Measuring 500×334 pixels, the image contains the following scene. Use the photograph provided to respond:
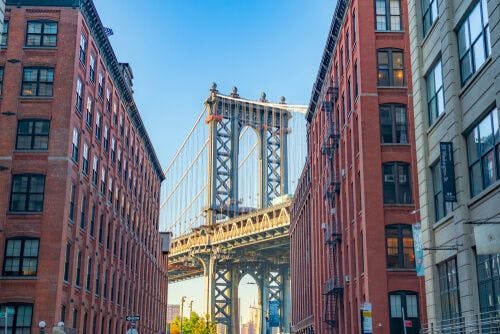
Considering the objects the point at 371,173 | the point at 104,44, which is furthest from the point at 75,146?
the point at 371,173

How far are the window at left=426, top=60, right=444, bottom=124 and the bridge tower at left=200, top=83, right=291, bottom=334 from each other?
96.1 meters

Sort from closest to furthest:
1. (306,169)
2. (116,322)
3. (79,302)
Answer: (79,302), (116,322), (306,169)

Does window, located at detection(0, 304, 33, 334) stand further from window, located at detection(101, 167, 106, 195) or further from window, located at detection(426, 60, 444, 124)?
window, located at detection(426, 60, 444, 124)

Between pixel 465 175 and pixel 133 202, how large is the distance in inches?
2094

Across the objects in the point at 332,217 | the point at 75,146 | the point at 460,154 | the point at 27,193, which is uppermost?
the point at 75,146

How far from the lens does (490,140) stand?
2134cm

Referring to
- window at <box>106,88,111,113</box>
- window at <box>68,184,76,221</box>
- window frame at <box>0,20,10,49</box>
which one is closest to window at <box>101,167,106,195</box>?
window at <box>106,88,111,113</box>

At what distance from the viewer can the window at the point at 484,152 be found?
825 inches

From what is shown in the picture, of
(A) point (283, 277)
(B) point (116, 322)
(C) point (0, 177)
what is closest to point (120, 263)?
(B) point (116, 322)

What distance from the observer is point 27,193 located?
43.6m

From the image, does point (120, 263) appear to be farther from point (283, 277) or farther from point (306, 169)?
point (283, 277)

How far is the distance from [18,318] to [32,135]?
11098 millimetres

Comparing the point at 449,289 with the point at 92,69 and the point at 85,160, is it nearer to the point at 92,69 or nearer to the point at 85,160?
the point at 85,160

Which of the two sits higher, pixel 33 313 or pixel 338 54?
pixel 338 54
